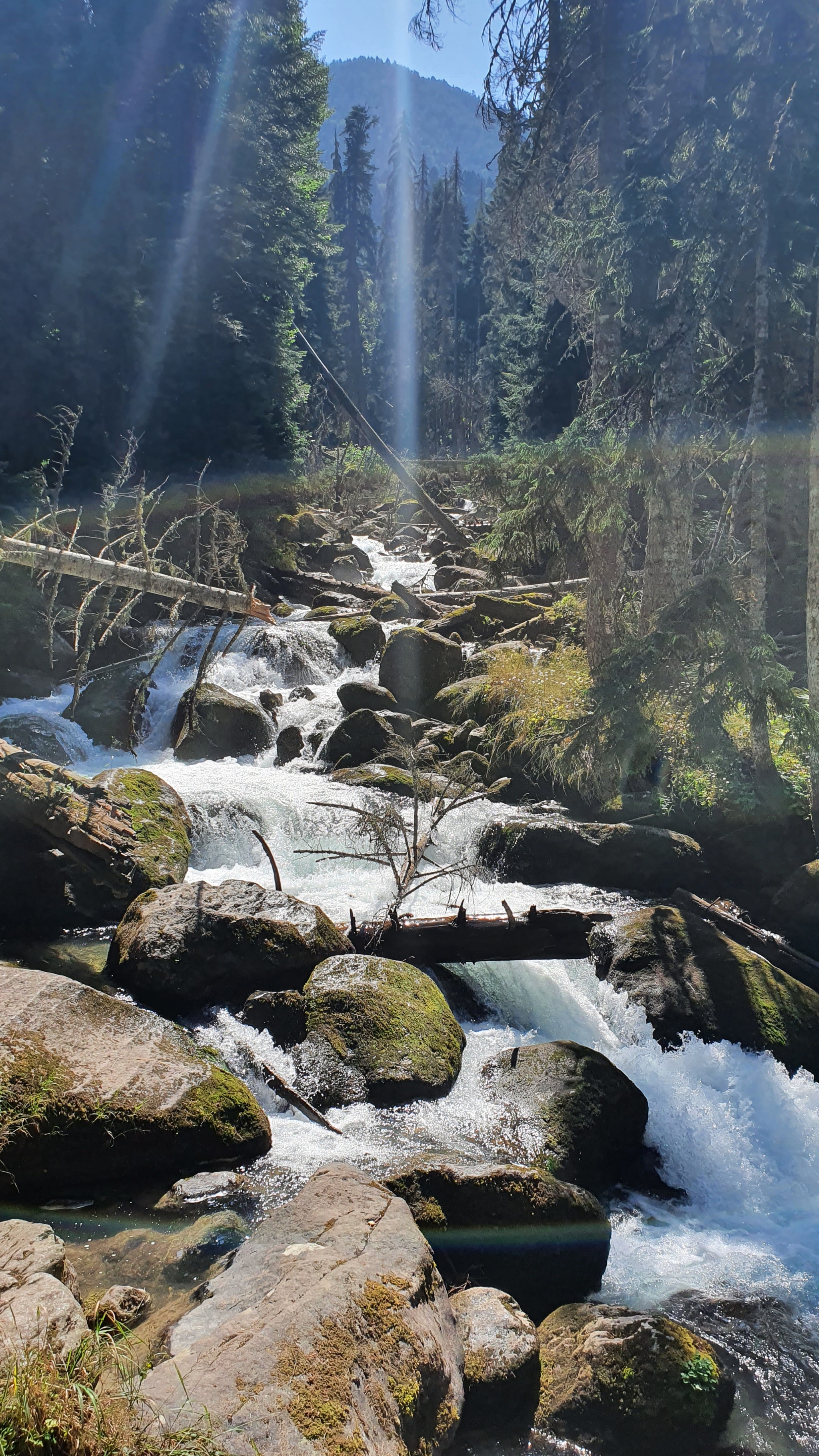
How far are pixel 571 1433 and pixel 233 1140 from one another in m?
2.55

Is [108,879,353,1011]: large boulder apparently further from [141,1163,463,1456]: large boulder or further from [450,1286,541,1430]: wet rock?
[450,1286,541,1430]: wet rock

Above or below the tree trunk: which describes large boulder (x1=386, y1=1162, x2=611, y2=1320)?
below

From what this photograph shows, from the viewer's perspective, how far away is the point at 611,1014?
7602 millimetres

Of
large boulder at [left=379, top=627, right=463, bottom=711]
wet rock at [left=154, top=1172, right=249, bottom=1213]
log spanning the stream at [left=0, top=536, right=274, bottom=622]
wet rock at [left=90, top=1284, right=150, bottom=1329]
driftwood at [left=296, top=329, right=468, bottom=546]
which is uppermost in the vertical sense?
driftwood at [left=296, top=329, right=468, bottom=546]

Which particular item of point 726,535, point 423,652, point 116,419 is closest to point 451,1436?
point 726,535

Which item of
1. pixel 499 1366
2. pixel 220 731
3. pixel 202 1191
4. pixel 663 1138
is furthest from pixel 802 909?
pixel 220 731

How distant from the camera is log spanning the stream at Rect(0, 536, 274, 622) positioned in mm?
7121

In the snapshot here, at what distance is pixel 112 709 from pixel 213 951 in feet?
25.0

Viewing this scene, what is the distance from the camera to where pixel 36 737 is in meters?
12.6

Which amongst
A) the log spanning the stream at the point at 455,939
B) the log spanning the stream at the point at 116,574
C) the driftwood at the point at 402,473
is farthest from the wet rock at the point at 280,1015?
the driftwood at the point at 402,473

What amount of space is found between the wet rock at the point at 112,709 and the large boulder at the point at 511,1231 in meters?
9.86

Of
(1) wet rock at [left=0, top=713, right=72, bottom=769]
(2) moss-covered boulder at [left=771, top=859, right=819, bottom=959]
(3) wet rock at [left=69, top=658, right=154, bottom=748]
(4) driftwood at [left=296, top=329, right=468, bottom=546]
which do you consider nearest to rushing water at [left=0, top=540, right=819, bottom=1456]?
(2) moss-covered boulder at [left=771, top=859, right=819, bottom=959]

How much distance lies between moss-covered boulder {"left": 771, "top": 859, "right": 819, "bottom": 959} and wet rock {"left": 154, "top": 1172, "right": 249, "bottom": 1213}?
20.3 feet

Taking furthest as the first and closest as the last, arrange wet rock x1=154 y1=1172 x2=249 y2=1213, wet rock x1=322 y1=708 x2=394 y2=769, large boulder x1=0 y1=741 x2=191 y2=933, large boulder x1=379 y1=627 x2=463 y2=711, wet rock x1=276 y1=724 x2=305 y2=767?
1. large boulder x1=379 y1=627 x2=463 y2=711
2. wet rock x1=276 y1=724 x2=305 y2=767
3. wet rock x1=322 y1=708 x2=394 y2=769
4. large boulder x1=0 y1=741 x2=191 y2=933
5. wet rock x1=154 y1=1172 x2=249 y2=1213
